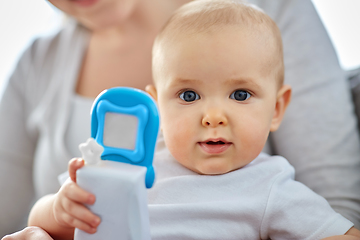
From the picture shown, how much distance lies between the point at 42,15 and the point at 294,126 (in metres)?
1.35

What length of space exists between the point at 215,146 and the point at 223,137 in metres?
0.03

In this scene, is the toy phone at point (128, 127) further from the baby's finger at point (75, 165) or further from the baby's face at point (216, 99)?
the baby's face at point (216, 99)

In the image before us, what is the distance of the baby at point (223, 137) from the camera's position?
71 cm

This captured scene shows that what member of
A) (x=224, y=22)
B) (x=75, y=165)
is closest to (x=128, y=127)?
(x=75, y=165)

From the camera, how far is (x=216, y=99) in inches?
28.0

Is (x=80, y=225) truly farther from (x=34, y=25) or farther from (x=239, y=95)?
(x=34, y=25)

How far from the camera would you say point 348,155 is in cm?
99

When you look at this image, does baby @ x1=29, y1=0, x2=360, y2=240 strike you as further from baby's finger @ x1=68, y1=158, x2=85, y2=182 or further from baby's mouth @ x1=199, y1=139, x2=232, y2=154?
baby's finger @ x1=68, y1=158, x2=85, y2=182

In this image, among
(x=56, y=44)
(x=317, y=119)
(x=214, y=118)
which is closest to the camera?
(x=214, y=118)

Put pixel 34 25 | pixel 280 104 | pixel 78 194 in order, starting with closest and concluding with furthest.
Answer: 1. pixel 78 194
2. pixel 280 104
3. pixel 34 25

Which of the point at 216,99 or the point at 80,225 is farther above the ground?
the point at 216,99

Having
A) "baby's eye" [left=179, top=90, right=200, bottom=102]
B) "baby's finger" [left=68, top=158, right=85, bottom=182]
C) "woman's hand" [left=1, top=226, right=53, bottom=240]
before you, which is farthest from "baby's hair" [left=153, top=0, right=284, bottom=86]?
"woman's hand" [left=1, top=226, right=53, bottom=240]

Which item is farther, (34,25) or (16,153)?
(34,25)

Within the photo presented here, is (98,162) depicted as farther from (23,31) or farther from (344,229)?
(23,31)
